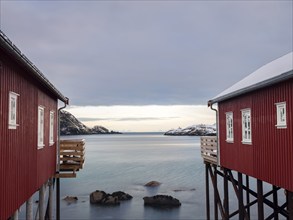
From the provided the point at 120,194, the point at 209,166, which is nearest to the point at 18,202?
the point at 209,166

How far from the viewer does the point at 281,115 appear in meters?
11.3

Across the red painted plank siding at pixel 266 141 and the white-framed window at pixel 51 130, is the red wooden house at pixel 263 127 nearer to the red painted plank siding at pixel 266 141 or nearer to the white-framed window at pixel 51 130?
the red painted plank siding at pixel 266 141

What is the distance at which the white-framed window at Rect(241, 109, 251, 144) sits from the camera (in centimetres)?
1430

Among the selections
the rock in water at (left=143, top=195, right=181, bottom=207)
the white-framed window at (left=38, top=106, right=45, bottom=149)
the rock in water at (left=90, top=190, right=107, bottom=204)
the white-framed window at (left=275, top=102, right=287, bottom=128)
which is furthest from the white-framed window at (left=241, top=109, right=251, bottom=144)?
the rock in water at (left=90, top=190, right=107, bottom=204)

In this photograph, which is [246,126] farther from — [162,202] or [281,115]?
[162,202]

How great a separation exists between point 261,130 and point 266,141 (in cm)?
57

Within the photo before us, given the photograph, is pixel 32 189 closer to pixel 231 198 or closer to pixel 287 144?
pixel 287 144

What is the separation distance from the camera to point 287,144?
1083 centimetres

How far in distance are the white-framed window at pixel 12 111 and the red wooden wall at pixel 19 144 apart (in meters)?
0.13

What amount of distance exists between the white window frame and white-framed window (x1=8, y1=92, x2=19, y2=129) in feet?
28.9

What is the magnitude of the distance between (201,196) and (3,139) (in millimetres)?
33546

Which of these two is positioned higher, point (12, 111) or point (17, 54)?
point (17, 54)

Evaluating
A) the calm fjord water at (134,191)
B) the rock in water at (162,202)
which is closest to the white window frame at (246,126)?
the calm fjord water at (134,191)

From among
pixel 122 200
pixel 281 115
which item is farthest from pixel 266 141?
pixel 122 200
